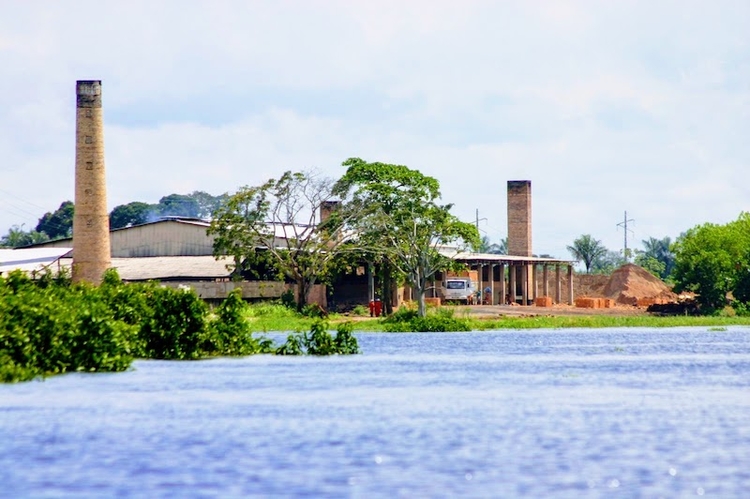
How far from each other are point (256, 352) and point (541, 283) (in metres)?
61.4

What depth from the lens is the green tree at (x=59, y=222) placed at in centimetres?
13000

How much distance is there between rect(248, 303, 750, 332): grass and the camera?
5500cm

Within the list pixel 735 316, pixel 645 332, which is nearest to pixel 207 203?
pixel 735 316

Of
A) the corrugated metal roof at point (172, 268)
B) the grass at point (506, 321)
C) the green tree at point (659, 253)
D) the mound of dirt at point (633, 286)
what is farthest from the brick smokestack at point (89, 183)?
the green tree at point (659, 253)

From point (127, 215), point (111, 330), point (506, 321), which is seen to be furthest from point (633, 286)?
point (111, 330)

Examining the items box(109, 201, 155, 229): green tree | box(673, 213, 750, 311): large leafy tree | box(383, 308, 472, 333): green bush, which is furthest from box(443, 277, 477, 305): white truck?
box(109, 201, 155, 229): green tree

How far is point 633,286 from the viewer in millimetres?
94000

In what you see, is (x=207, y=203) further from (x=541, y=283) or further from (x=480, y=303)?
(x=480, y=303)

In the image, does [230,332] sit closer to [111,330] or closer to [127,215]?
[111,330]

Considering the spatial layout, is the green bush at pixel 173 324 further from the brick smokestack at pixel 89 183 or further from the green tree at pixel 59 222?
the green tree at pixel 59 222

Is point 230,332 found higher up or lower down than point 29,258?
lower down

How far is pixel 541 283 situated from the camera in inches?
3775

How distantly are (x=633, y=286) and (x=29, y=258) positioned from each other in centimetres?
4632

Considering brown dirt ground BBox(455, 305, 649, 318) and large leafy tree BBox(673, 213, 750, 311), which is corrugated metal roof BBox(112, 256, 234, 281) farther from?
large leafy tree BBox(673, 213, 750, 311)
